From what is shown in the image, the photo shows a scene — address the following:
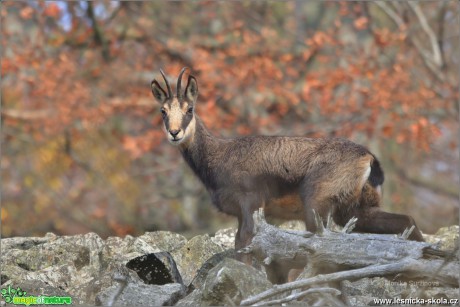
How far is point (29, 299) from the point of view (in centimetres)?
855

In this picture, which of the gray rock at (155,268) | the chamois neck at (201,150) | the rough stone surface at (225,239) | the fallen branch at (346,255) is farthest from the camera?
the rough stone surface at (225,239)

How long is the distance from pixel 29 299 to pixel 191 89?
171 inches

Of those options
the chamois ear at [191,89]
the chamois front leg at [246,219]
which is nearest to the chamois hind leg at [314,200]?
the chamois front leg at [246,219]

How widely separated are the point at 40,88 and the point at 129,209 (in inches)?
195

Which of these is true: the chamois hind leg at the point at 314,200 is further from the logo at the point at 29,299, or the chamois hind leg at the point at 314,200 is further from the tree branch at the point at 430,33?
the tree branch at the point at 430,33

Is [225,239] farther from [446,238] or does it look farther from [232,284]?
[232,284]

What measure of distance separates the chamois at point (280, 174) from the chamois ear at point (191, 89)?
1 cm

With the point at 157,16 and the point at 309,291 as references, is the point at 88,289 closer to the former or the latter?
the point at 309,291

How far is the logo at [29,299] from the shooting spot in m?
8.53

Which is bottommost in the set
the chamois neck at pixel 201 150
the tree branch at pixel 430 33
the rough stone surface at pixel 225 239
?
the rough stone surface at pixel 225 239

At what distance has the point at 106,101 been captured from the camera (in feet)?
84.7

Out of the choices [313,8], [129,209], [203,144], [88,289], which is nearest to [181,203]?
[129,209]

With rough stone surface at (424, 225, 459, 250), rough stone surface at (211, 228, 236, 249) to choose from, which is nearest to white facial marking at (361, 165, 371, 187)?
rough stone surface at (424, 225, 459, 250)

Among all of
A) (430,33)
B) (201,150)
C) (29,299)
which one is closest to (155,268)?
(29,299)
